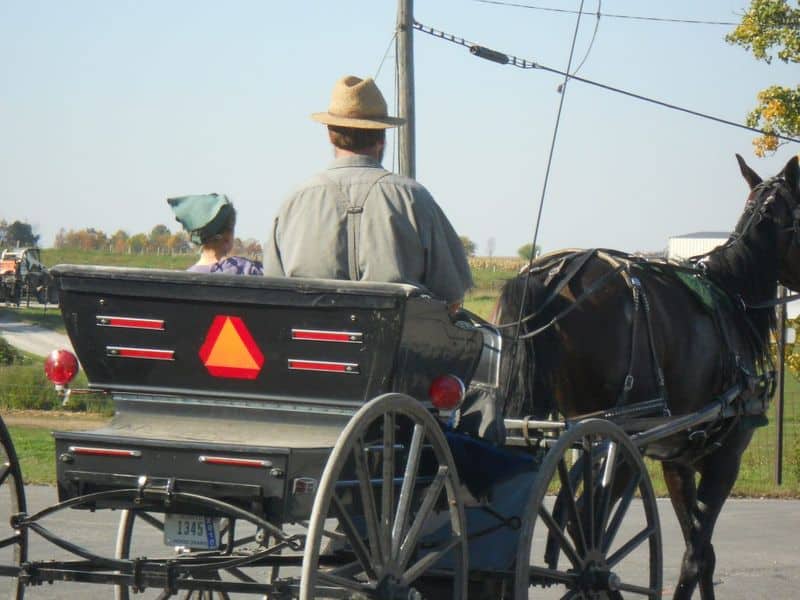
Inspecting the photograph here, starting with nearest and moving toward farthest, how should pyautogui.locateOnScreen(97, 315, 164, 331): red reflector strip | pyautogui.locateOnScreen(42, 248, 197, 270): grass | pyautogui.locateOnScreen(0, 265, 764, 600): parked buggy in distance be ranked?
pyautogui.locateOnScreen(0, 265, 764, 600): parked buggy in distance < pyautogui.locateOnScreen(97, 315, 164, 331): red reflector strip < pyautogui.locateOnScreen(42, 248, 197, 270): grass

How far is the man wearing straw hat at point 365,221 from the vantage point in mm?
4664

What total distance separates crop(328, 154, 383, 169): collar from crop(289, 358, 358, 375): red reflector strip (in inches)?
36.0

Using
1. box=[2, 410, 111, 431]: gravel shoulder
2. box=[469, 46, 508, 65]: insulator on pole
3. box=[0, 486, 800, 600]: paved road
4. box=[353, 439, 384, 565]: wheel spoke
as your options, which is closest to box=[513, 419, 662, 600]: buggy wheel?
box=[353, 439, 384, 565]: wheel spoke

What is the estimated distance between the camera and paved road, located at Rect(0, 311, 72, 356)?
1642 inches

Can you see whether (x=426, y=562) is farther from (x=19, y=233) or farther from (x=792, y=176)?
(x=19, y=233)

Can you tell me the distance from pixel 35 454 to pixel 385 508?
9228mm

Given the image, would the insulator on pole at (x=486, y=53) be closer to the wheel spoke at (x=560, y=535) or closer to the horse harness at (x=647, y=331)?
the horse harness at (x=647, y=331)

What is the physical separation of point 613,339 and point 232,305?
2.66m

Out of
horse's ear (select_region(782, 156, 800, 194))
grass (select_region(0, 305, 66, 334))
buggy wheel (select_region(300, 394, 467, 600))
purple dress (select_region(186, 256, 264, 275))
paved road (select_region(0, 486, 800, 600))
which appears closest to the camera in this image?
buggy wheel (select_region(300, 394, 467, 600))

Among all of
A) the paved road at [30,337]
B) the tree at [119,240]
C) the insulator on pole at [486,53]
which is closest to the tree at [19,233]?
the tree at [119,240]

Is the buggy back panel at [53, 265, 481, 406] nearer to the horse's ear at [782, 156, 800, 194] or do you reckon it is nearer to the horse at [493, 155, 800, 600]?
the horse at [493, 155, 800, 600]

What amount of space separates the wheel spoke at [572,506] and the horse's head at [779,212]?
3161 mm

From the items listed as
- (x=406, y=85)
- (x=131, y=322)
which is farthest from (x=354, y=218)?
(x=406, y=85)

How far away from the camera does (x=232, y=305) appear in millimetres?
4316
